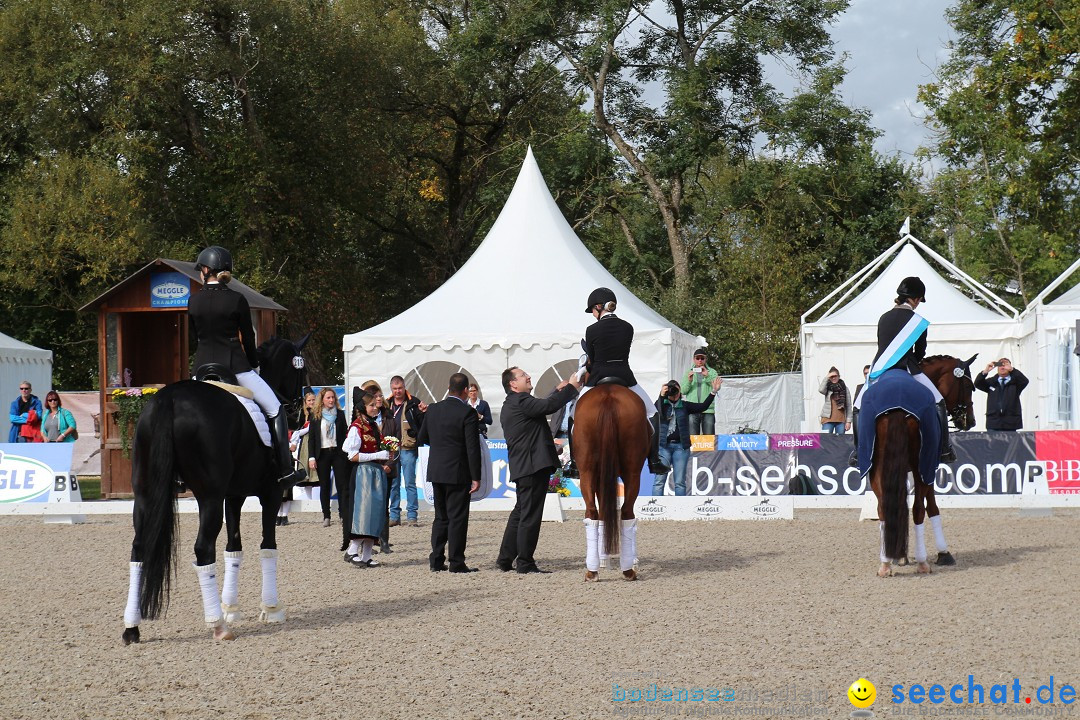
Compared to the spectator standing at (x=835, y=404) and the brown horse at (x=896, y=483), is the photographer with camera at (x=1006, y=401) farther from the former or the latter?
the brown horse at (x=896, y=483)

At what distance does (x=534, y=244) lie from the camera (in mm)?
22906

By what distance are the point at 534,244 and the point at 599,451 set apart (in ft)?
42.0

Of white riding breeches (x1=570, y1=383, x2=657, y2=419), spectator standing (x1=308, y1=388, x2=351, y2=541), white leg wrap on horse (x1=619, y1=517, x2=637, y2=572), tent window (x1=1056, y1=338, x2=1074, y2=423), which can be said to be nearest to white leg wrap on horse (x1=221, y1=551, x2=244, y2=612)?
white riding breeches (x1=570, y1=383, x2=657, y2=419)

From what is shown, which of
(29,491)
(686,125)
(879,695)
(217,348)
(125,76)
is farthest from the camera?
(686,125)

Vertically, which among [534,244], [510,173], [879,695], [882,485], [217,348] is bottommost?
[879,695]

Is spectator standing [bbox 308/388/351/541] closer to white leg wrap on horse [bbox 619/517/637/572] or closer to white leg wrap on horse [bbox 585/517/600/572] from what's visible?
white leg wrap on horse [bbox 585/517/600/572]

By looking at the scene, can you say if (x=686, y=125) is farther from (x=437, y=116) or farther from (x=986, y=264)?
(x=986, y=264)

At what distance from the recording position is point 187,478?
26.5 feet

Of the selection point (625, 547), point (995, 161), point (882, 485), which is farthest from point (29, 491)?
point (995, 161)

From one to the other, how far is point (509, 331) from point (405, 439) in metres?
5.22

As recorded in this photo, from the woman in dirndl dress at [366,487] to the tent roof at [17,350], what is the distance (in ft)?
51.4

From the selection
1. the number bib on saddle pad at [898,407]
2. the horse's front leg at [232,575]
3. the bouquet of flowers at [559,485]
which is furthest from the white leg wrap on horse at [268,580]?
the bouquet of flowers at [559,485]

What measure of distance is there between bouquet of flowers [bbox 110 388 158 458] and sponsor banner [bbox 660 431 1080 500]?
9.57m

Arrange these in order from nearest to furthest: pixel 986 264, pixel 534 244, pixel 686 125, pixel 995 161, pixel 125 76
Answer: pixel 534 244
pixel 125 76
pixel 686 125
pixel 995 161
pixel 986 264
